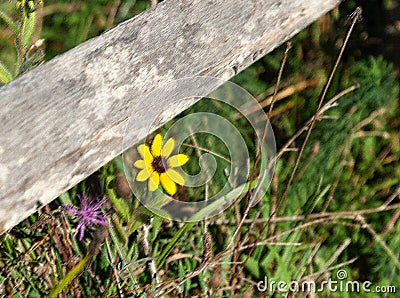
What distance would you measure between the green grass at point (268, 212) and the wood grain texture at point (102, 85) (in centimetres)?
15

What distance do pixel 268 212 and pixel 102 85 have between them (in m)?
0.76

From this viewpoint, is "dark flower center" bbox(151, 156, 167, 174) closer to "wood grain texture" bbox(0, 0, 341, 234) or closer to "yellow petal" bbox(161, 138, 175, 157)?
"yellow petal" bbox(161, 138, 175, 157)

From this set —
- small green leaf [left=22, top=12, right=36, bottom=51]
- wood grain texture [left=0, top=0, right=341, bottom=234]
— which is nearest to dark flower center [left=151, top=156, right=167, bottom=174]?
wood grain texture [left=0, top=0, right=341, bottom=234]

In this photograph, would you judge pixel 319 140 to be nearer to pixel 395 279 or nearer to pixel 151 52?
pixel 395 279

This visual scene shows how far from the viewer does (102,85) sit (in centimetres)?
99

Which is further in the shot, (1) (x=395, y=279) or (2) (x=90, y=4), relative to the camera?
(2) (x=90, y=4)

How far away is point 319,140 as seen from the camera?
5.87 ft

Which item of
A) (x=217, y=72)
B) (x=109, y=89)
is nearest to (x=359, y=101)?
(x=217, y=72)

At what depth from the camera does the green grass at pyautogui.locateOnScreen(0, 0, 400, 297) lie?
1.32 meters

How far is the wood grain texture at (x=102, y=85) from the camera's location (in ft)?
2.98

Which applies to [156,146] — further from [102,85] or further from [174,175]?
→ [102,85]

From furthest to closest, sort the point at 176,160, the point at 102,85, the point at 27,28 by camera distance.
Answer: the point at 176,160, the point at 27,28, the point at 102,85

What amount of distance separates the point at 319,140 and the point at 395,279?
459 mm

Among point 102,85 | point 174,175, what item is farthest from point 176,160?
point 102,85
